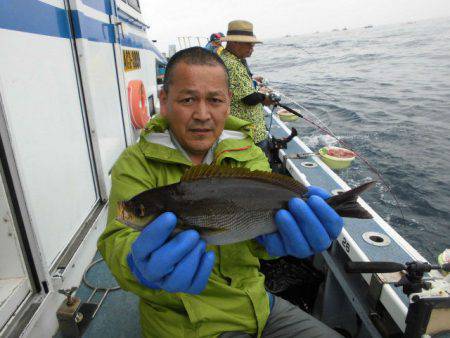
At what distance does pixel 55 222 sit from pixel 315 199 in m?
2.16

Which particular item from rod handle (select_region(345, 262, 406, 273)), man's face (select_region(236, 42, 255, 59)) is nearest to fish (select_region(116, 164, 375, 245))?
rod handle (select_region(345, 262, 406, 273))

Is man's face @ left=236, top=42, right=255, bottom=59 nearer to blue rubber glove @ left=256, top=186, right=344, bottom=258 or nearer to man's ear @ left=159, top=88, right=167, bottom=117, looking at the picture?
man's ear @ left=159, top=88, right=167, bottom=117

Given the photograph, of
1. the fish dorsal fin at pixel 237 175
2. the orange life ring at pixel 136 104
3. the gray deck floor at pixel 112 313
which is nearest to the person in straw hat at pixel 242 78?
the orange life ring at pixel 136 104

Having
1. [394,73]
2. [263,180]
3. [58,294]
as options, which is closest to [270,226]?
[263,180]

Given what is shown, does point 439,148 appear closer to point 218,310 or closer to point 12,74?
point 218,310

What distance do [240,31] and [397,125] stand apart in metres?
7.98

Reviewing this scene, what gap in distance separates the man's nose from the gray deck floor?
201 cm

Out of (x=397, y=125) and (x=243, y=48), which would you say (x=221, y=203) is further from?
(x=397, y=125)

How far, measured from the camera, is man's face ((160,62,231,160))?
2.04 metres

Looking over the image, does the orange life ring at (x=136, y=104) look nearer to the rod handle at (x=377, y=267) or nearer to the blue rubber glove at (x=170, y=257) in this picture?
the blue rubber glove at (x=170, y=257)

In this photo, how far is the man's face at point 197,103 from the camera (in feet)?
6.70

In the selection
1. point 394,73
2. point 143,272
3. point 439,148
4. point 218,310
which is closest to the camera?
point 143,272

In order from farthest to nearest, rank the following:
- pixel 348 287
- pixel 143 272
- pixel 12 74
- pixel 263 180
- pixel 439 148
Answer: pixel 439 148 < pixel 348 287 < pixel 12 74 < pixel 263 180 < pixel 143 272

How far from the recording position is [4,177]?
203 cm
